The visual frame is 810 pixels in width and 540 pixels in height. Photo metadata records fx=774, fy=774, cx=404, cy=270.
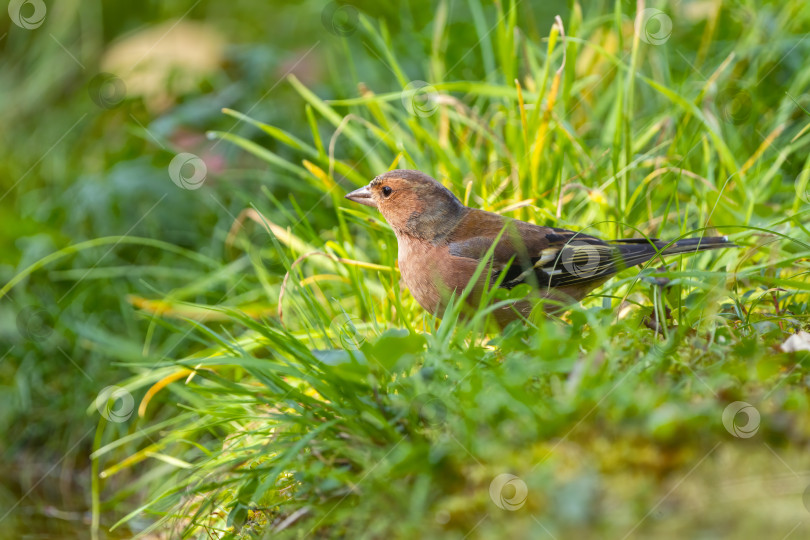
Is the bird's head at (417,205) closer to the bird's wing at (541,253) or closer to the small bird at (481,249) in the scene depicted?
the small bird at (481,249)

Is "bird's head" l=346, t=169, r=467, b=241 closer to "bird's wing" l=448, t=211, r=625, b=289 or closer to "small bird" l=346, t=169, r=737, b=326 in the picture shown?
"small bird" l=346, t=169, r=737, b=326

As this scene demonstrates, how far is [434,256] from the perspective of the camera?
298 centimetres

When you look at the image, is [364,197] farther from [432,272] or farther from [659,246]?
[659,246]

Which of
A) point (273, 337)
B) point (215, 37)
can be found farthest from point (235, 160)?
point (273, 337)

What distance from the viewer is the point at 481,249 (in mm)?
2939

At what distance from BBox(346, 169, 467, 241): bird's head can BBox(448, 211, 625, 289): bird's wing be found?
13 cm

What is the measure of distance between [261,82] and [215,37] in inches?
31.9

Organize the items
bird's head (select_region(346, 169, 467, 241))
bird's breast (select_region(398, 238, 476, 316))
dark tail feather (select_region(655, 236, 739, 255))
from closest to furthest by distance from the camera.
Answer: dark tail feather (select_region(655, 236, 739, 255)), bird's breast (select_region(398, 238, 476, 316)), bird's head (select_region(346, 169, 467, 241))

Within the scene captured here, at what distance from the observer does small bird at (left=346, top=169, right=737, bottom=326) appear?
282 centimetres

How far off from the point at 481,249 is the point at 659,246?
64cm

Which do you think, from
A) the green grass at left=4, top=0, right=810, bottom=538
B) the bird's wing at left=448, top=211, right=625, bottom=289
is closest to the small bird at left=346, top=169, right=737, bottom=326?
the bird's wing at left=448, top=211, right=625, bottom=289

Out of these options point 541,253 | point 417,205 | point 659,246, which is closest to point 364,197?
point 417,205

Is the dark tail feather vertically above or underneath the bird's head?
underneath

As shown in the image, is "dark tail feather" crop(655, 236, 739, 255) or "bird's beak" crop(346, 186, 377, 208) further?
"bird's beak" crop(346, 186, 377, 208)
